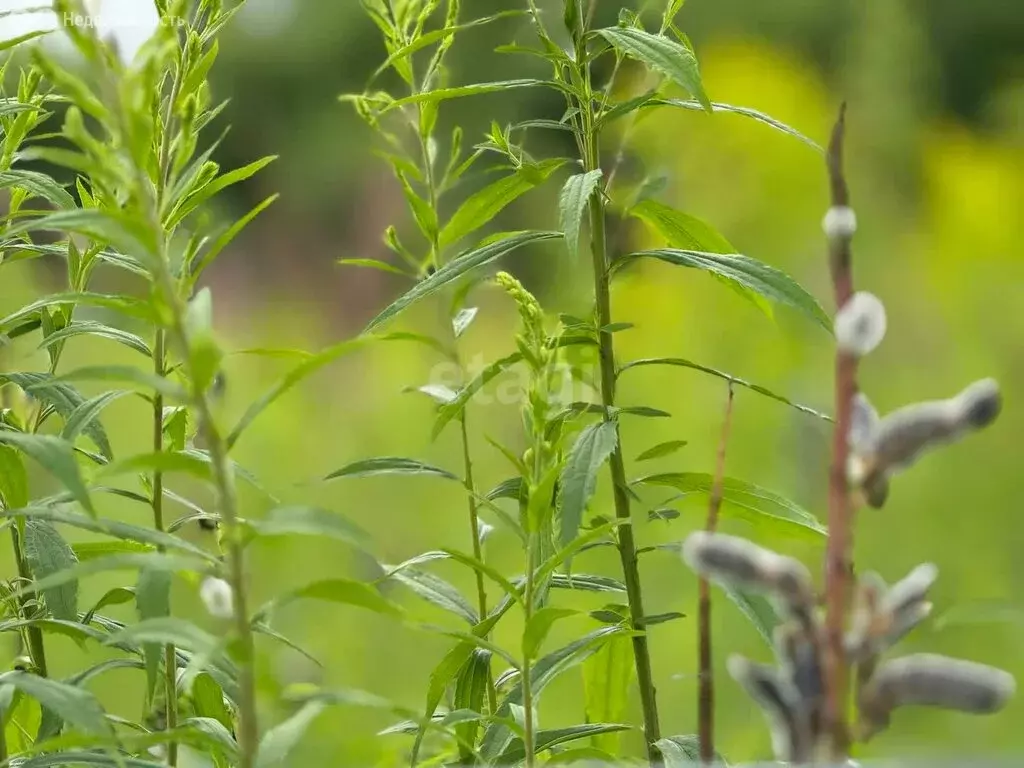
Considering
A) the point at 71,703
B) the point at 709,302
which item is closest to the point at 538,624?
the point at 71,703

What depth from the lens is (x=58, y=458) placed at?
0.34 metres

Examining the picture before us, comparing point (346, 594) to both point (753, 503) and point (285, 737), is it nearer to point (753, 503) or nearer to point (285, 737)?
point (285, 737)

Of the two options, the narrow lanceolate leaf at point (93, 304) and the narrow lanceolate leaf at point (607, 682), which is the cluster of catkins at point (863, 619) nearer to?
the narrow lanceolate leaf at point (93, 304)

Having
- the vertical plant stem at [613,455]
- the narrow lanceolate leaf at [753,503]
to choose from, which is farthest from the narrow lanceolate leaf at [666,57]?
the narrow lanceolate leaf at [753,503]

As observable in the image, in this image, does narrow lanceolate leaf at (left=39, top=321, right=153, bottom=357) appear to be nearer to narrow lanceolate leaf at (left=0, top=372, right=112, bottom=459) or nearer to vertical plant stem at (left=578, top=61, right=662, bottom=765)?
narrow lanceolate leaf at (left=0, top=372, right=112, bottom=459)

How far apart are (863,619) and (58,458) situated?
0.78 ft

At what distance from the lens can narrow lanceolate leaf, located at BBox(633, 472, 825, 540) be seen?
0.45 meters

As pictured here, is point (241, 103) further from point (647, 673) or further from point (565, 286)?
point (647, 673)

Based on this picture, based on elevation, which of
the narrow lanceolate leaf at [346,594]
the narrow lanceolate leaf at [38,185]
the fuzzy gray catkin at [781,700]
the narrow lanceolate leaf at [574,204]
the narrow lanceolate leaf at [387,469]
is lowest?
the fuzzy gray catkin at [781,700]

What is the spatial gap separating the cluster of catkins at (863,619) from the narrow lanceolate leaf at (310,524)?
10 centimetres

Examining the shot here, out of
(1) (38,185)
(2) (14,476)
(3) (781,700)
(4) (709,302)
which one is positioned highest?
(4) (709,302)

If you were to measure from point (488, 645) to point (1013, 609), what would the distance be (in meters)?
0.15

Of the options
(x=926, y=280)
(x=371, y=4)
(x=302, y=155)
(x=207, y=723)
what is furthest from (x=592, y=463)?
(x=302, y=155)

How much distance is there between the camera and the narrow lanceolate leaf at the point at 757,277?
0.40m
